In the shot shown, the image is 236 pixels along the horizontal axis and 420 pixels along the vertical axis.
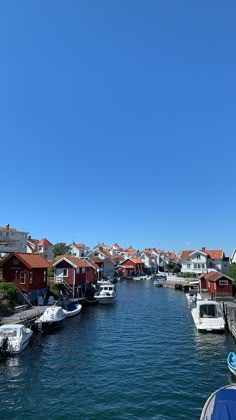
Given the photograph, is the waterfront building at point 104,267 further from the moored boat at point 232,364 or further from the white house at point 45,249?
the moored boat at point 232,364

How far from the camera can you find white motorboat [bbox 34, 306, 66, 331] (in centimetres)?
3681

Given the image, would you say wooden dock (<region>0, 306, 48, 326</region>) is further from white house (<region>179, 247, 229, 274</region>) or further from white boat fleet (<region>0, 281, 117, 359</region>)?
white house (<region>179, 247, 229, 274</region>)

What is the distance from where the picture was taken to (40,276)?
50.1 meters

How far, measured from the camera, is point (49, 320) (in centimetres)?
3744

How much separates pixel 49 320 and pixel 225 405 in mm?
26761

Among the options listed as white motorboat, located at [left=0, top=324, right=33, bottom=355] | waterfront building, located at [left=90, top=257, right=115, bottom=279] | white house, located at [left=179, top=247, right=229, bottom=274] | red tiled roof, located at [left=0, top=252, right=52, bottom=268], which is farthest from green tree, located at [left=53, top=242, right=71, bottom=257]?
white motorboat, located at [left=0, top=324, right=33, bottom=355]

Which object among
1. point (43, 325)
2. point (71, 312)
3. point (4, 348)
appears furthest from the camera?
point (71, 312)

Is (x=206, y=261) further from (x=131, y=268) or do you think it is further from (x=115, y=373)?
(x=115, y=373)

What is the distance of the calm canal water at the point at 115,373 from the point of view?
18672mm

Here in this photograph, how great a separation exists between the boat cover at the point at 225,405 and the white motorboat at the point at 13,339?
18419 millimetres

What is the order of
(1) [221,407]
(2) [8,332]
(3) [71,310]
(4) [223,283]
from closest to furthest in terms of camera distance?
(1) [221,407] < (2) [8,332] < (3) [71,310] < (4) [223,283]

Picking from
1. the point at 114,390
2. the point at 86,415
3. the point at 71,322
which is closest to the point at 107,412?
the point at 86,415

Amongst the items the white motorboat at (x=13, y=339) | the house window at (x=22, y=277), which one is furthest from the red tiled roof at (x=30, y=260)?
the white motorboat at (x=13, y=339)

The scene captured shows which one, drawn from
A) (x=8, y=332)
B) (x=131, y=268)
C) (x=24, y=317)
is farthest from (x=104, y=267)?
(x=8, y=332)
